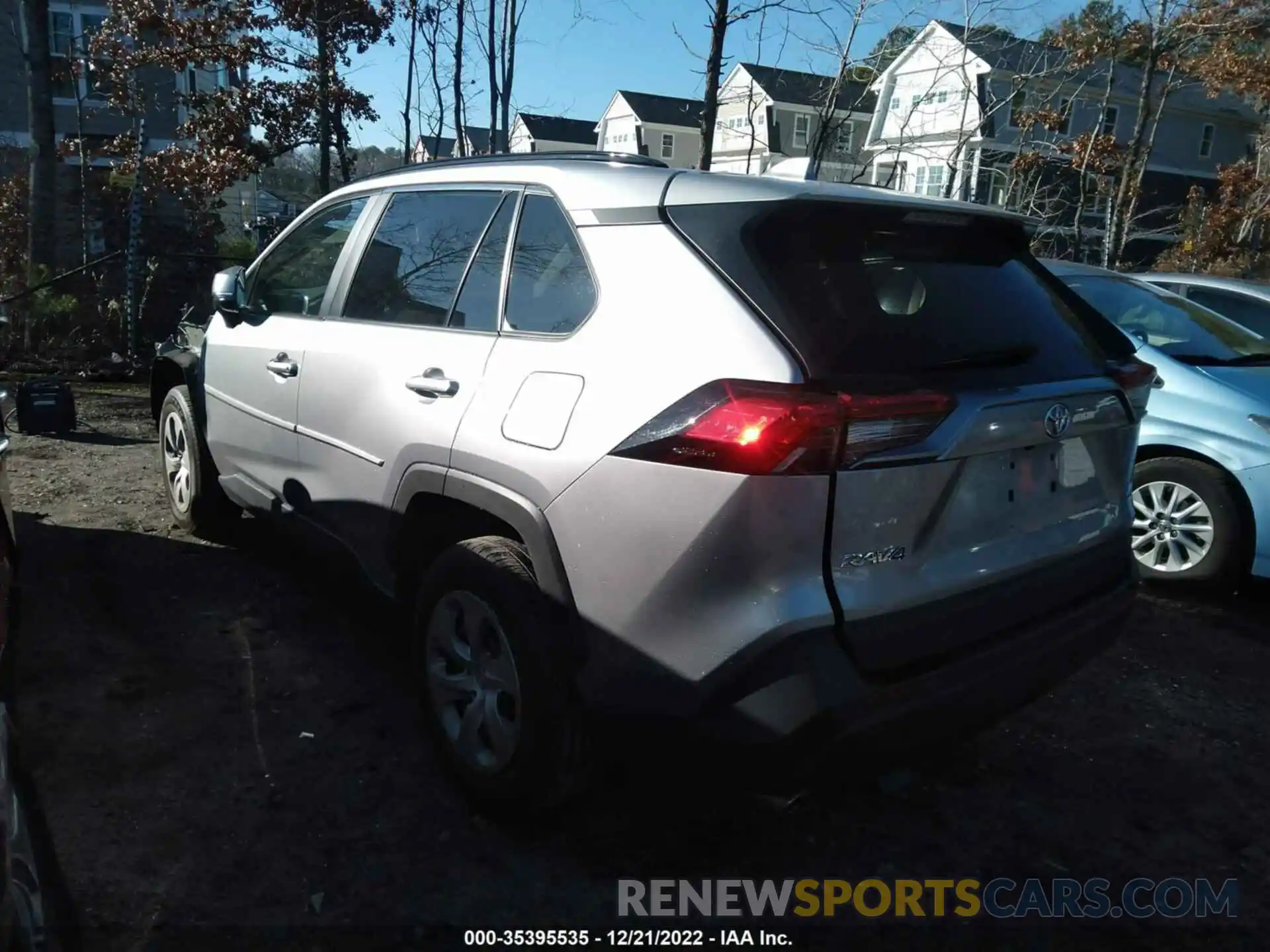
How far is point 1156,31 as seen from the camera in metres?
16.3

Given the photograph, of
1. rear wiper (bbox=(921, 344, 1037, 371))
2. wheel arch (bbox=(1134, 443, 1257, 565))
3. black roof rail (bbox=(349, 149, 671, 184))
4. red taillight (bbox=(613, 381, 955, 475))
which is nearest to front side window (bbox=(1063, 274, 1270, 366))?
wheel arch (bbox=(1134, 443, 1257, 565))

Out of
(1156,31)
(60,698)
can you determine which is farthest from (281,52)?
(1156,31)

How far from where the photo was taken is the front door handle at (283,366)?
12.9ft

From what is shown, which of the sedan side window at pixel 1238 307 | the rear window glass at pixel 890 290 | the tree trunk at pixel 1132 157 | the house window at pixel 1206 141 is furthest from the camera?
the house window at pixel 1206 141

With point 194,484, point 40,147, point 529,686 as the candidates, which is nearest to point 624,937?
point 529,686

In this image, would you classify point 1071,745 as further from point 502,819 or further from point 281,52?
point 281,52

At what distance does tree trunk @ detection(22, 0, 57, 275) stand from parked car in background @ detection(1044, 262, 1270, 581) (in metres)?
11.5

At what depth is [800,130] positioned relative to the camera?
96.4 ft

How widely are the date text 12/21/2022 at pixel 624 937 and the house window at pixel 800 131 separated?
25734 millimetres

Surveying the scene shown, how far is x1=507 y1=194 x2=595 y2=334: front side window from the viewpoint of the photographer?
275cm

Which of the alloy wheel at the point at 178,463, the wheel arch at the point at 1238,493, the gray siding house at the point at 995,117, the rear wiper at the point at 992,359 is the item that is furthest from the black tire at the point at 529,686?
the gray siding house at the point at 995,117

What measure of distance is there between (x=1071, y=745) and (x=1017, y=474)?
1.59 meters

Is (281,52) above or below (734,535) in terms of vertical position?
above

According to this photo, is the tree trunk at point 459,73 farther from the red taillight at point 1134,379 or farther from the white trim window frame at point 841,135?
the red taillight at point 1134,379
